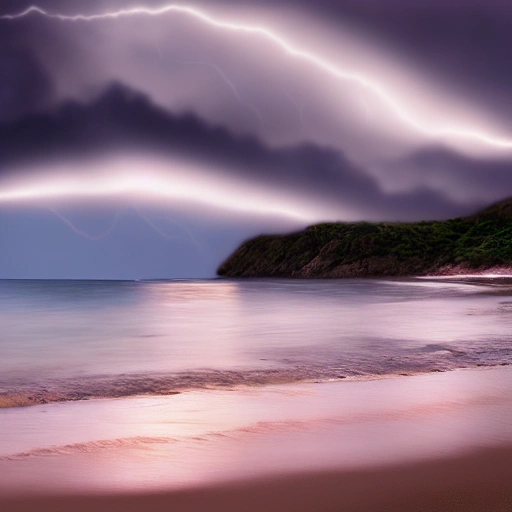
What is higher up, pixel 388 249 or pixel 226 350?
pixel 388 249

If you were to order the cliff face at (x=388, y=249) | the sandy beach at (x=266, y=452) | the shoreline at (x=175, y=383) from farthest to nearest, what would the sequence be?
the cliff face at (x=388, y=249), the shoreline at (x=175, y=383), the sandy beach at (x=266, y=452)

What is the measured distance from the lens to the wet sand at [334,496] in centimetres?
311

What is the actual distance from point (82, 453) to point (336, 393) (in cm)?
268

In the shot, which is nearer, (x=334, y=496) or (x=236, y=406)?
(x=334, y=496)

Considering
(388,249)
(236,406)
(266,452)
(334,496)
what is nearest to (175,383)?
(236,406)

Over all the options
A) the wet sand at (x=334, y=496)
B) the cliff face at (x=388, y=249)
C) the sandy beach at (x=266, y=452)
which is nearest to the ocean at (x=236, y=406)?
the sandy beach at (x=266, y=452)

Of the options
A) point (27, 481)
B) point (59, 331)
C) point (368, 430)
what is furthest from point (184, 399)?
point (59, 331)

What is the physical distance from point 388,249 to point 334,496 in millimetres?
84877

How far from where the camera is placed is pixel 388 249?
3410 inches

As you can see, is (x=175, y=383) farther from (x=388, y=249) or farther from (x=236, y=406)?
(x=388, y=249)

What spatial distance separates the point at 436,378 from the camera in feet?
22.8

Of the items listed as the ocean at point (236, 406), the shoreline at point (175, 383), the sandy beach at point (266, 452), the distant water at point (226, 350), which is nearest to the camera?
the sandy beach at point (266, 452)

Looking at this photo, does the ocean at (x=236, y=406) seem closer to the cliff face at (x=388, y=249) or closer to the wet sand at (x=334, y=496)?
the wet sand at (x=334, y=496)

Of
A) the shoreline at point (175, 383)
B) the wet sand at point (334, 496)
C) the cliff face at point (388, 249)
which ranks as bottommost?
the wet sand at point (334, 496)
